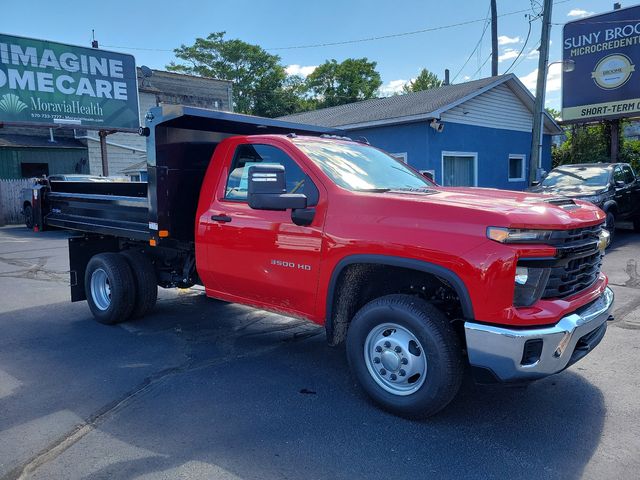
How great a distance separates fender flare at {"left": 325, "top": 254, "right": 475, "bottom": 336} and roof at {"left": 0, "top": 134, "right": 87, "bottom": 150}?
2380 centimetres

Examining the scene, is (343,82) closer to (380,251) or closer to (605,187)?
(605,187)

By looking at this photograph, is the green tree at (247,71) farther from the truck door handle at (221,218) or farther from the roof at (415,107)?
the truck door handle at (221,218)

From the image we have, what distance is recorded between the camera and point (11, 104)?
18.4 m

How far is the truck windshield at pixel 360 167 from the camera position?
4.18 m

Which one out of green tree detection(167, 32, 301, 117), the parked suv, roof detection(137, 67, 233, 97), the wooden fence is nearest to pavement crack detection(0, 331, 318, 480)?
the parked suv

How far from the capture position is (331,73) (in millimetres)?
54781

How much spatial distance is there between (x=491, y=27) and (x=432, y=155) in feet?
48.2

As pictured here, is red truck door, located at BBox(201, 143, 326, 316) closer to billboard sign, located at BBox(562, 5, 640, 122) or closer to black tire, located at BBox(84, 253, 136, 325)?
black tire, located at BBox(84, 253, 136, 325)

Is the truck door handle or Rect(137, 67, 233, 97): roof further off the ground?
Rect(137, 67, 233, 97): roof

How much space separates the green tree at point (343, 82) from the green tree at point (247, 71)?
2.55 meters

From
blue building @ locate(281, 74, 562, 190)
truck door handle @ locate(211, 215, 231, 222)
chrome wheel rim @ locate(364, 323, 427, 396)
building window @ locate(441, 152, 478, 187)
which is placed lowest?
chrome wheel rim @ locate(364, 323, 427, 396)

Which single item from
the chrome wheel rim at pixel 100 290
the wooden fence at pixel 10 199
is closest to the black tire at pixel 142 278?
the chrome wheel rim at pixel 100 290

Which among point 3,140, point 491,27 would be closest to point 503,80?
point 491,27

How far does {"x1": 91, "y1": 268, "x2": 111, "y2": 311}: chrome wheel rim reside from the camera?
6.16 metres
